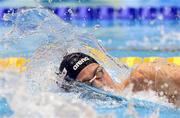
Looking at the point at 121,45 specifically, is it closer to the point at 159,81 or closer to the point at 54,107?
the point at 159,81

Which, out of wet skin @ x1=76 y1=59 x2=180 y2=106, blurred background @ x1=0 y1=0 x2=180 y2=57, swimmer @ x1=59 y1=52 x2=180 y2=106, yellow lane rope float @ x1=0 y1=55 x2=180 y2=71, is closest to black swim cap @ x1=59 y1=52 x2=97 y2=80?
swimmer @ x1=59 y1=52 x2=180 y2=106

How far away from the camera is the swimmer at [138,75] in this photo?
6.89 feet

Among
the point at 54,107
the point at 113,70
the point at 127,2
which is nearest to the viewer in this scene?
the point at 54,107

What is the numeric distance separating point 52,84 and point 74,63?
15 cm

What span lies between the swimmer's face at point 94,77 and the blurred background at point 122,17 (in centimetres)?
210

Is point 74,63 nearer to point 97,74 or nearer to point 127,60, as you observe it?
point 97,74

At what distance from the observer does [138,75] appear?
2158mm

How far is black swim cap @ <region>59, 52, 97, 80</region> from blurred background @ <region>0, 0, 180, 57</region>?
200 cm

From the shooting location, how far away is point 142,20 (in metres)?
4.91

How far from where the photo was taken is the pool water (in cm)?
157

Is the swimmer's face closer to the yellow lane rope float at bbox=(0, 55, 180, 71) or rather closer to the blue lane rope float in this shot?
the yellow lane rope float at bbox=(0, 55, 180, 71)

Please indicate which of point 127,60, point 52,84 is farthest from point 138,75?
point 127,60

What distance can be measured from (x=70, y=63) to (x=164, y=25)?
2597 millimetres

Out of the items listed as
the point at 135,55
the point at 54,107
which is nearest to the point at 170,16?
the point at 135,55
